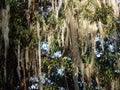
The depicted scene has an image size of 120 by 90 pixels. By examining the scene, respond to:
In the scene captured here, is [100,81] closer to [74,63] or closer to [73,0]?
[74,63]

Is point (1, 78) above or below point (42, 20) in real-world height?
below

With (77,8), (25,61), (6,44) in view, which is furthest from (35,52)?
(77,8)

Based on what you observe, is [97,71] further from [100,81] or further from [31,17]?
[31,17]

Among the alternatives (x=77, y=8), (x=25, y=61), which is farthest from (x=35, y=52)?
(x=77, y=8)

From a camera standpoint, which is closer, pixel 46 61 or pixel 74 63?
pixel 74 63

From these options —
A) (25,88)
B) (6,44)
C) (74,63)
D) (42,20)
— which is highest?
(42,20)

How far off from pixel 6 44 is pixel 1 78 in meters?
0.92

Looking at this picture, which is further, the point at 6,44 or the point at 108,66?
the point at 108,66

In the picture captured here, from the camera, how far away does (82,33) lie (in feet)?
29.7

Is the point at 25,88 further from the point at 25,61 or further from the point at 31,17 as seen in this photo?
the point at 31,17

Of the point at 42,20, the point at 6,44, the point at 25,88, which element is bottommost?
the point at 25,88

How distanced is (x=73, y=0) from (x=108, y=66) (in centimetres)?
210

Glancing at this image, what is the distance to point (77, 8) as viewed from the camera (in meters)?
8.99

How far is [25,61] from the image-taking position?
358 inches
